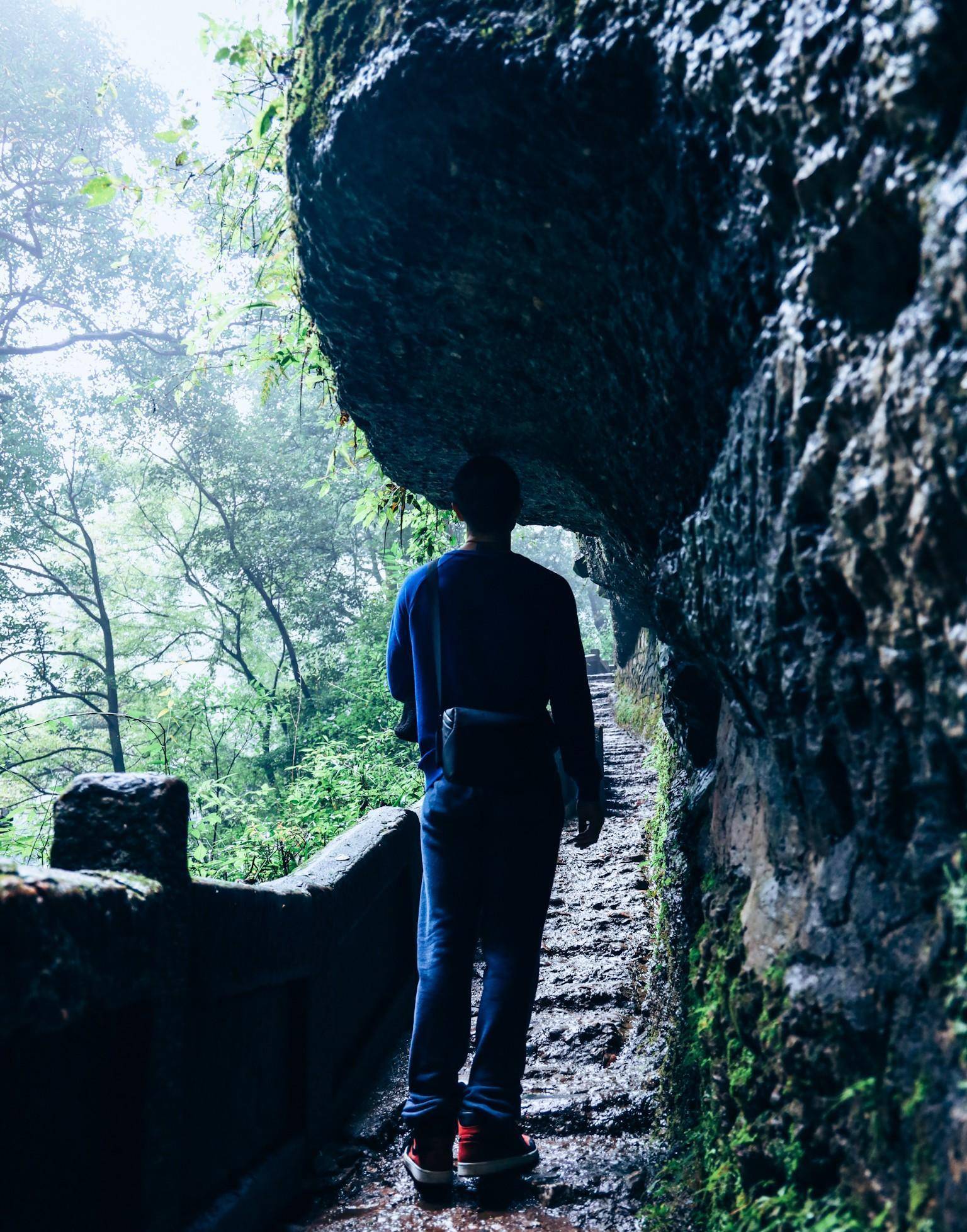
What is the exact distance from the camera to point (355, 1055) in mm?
3439

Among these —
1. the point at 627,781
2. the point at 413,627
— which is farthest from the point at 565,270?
the point at 627,781

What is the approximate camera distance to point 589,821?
2.89 m

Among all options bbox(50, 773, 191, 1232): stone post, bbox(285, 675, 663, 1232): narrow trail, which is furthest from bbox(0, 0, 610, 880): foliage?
bbox(50, 773, 191, 1232): stone post

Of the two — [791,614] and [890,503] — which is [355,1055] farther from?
[890,503]

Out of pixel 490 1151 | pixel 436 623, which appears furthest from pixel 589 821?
pixel 490 1151

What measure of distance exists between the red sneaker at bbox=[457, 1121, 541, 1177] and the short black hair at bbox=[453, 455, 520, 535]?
1.83 m

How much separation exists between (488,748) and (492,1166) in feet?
3.94

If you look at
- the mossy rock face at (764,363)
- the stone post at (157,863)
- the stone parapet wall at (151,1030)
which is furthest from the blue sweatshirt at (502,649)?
the stone post at (157,863)

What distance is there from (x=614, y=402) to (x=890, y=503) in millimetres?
1530

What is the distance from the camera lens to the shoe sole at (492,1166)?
2457mm

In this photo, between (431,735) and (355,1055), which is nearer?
(431,735)

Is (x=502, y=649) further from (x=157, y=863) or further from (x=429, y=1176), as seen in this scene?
(x=429, y=1176)

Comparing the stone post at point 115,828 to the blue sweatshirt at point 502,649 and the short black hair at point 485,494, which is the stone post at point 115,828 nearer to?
the blue sweatshirt at point 502,649

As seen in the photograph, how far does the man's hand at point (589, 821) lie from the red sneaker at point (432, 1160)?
96cm
